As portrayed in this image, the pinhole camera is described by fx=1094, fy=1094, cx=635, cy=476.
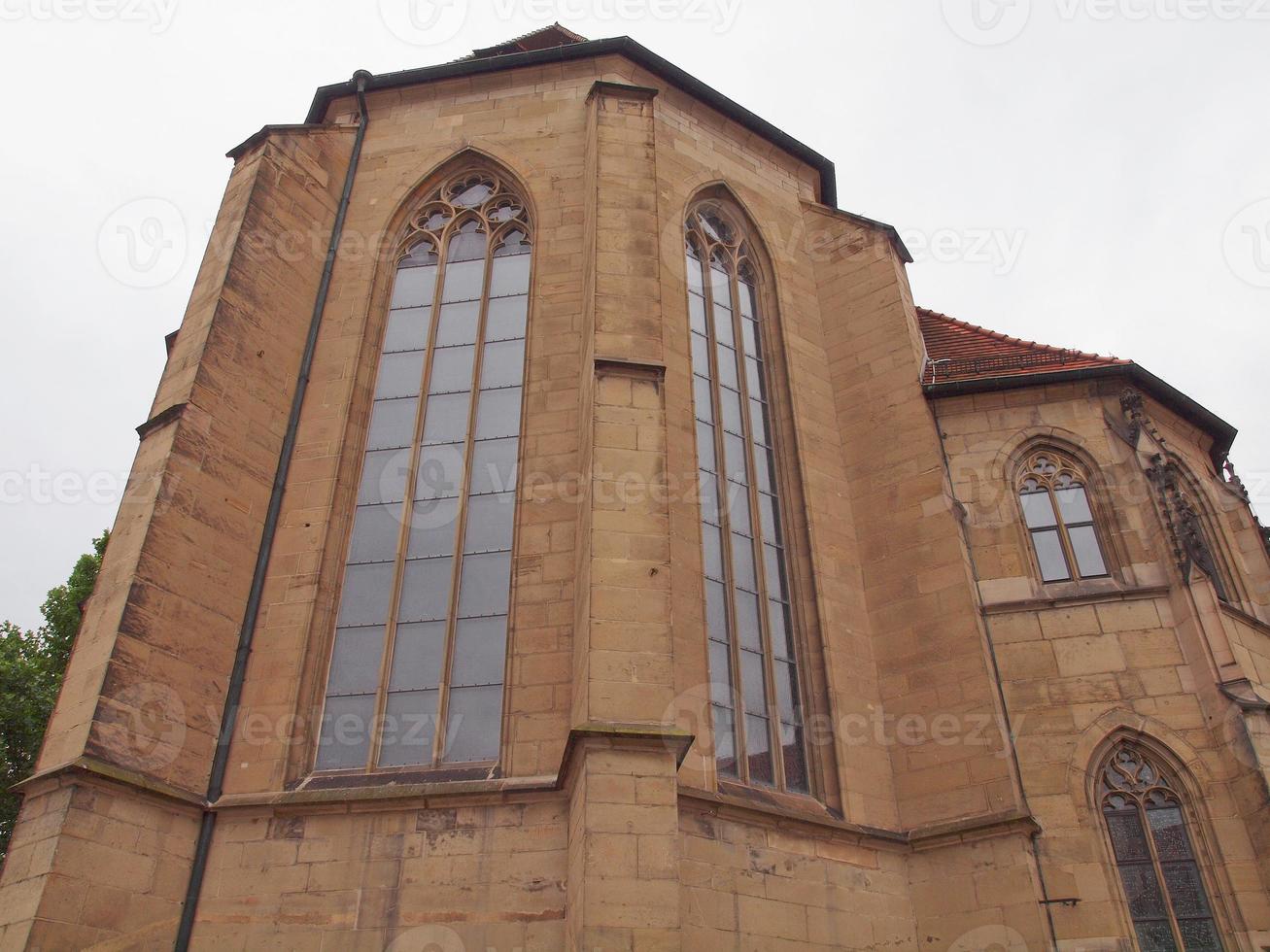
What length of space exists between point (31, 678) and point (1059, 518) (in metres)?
15.3

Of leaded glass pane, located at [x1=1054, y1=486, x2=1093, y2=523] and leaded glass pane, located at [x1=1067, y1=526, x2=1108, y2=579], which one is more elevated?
leaded glass pane, located at [x1=1054, y1=486, x2=1093, y2=523]

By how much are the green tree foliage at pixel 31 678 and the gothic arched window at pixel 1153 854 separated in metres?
13.7

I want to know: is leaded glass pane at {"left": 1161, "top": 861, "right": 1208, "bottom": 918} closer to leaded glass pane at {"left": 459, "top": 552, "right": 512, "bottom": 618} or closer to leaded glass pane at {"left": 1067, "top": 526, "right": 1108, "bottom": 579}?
leaded glass pane at {"left": 1067, "top": 526, "right": 1108, "bottom": 579}

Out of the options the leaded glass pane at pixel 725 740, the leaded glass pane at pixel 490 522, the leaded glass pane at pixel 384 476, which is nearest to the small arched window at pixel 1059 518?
the leaded glass pane at pixel 725 740

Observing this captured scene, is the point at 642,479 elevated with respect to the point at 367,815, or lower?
elevated

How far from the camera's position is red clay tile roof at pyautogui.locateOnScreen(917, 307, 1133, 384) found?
12797mm

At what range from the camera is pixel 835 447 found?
1216 centimetres

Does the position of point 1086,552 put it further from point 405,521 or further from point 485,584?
point 405,521

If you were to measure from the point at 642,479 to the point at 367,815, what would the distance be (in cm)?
334

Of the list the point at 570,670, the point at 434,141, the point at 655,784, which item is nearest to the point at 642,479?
the point at 570,670

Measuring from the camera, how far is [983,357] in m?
13.7

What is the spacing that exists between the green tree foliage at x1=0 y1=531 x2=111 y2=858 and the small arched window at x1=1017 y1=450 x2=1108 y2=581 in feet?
42.3

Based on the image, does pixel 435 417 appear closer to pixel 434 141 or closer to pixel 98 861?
pixel 434 141

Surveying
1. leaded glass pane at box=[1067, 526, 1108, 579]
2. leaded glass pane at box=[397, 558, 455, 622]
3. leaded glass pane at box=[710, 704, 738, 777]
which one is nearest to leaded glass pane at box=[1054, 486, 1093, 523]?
leaded glass pane at box=[1067, 526, 1108, 579]
